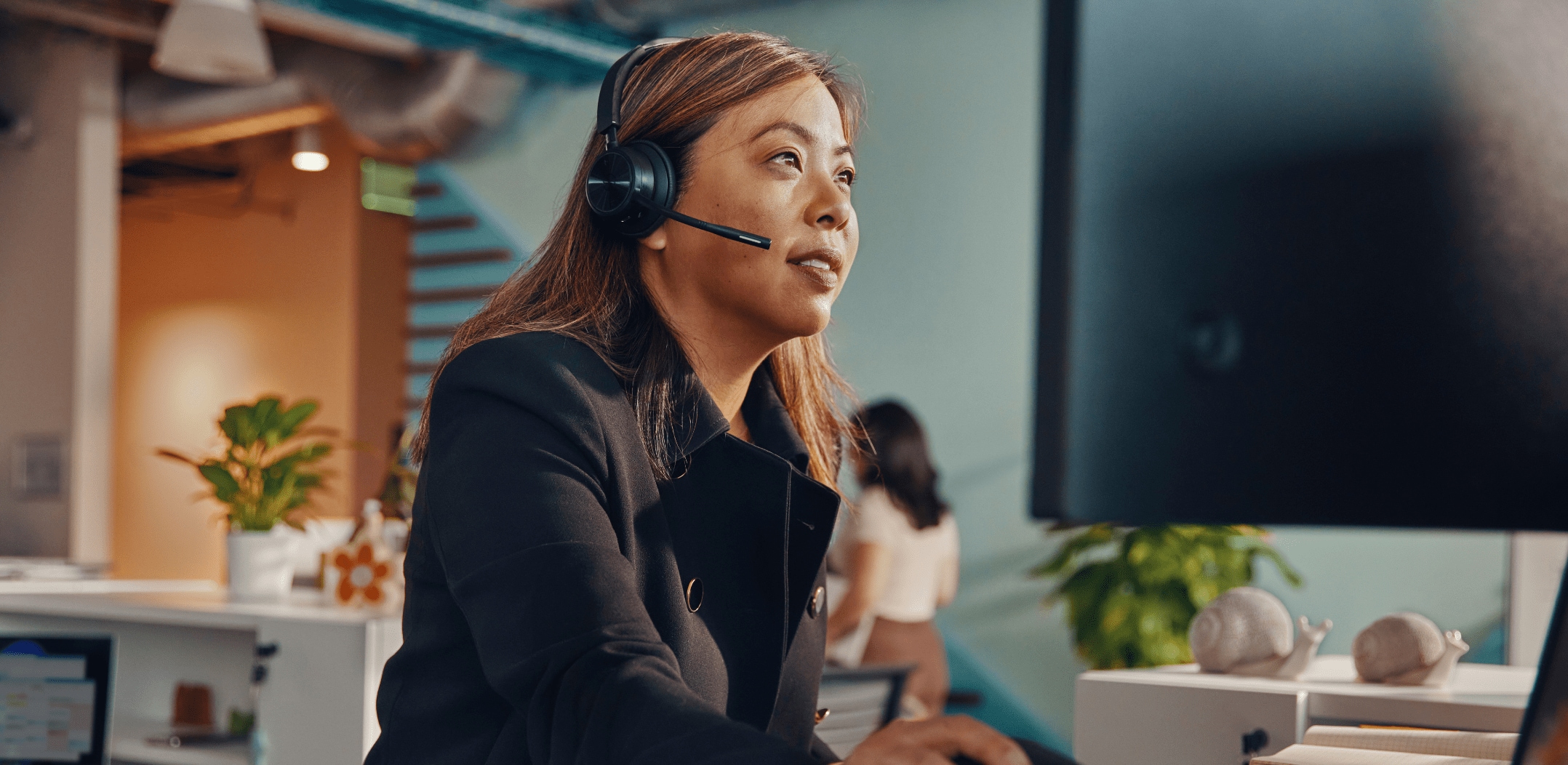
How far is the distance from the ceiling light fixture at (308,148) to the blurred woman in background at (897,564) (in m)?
3.69

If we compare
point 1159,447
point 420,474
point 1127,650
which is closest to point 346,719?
point 420,474

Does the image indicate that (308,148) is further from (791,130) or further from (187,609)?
(791,130)

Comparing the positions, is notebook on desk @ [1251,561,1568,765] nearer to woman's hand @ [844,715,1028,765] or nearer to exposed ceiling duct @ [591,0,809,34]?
woman's hand @ [844,715,1028,765]

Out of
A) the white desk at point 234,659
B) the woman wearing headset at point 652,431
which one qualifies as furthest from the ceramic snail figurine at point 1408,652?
the white desk at point 234,659

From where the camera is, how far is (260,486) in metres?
2.72

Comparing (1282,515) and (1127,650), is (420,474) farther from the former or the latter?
(1127,650)

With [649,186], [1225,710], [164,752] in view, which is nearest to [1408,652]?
[1225,710]

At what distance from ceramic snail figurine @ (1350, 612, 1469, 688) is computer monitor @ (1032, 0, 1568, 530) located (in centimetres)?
109

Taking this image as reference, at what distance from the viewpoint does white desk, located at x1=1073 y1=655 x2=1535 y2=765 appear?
1193 mm

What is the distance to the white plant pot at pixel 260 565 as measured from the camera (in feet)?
8.44

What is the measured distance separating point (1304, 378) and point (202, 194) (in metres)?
8.16

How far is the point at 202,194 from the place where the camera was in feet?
25.1

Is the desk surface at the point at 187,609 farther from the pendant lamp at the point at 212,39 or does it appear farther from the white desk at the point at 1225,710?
the pendant lamp at the point at 212,39

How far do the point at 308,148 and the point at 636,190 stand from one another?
5.91 meters
